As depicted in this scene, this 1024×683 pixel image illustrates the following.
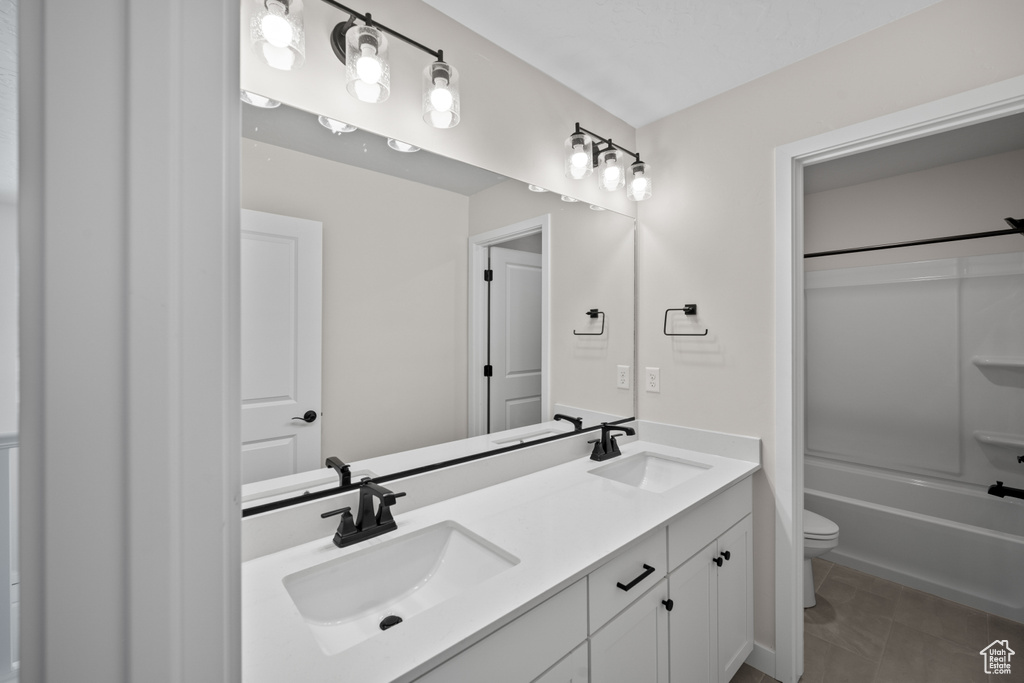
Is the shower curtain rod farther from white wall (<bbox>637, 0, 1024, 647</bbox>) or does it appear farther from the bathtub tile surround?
the bathtub tile surround

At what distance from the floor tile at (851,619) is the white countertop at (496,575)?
3.41 feet

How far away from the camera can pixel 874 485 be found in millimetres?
2691

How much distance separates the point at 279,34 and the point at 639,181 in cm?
156

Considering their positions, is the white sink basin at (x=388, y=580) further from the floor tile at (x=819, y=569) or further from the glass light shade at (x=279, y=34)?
the floor tile at (x=819, y=569)

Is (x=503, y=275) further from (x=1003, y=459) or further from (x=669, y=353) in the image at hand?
(x=1003, y=459)

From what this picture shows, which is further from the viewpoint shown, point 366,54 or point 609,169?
point 609,169

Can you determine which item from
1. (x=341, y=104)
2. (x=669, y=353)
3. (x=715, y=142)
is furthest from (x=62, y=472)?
(x=715, y=142)

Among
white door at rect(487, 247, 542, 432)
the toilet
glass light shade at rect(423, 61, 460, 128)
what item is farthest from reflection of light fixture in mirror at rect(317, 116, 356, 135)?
the toilet

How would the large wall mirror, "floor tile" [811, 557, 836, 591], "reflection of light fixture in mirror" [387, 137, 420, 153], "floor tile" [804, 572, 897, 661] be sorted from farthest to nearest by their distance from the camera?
1. "floor tile" [811, 557, 836, 591]
2. "floor tile" [804, 572, 897, 661]
3. "reflection of light fixture in mirror" [387, 137, 420, 153]
4. the large wall mirror

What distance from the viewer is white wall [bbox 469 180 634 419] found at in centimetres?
183

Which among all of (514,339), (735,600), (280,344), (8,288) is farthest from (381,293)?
(735,600)

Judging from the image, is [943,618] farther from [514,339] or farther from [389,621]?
[389,621]

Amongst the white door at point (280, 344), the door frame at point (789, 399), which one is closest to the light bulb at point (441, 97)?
the white door at point (280, 344)

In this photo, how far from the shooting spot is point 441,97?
4.41 feet
